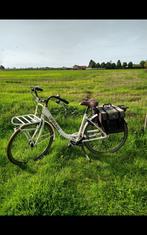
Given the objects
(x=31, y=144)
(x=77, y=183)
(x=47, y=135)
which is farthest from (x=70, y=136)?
(x=77, y=183)

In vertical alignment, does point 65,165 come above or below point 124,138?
below

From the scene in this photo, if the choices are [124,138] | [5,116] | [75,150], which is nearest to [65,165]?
[75,150]

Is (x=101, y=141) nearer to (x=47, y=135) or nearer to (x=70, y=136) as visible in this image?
(x=70, y=136)

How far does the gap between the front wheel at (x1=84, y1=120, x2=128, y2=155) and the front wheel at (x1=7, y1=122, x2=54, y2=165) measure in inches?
31.1

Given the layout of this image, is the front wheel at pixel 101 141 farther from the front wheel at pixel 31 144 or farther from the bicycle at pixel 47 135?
the front wheel at pixel 31 144

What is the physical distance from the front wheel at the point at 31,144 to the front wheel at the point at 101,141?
791 mm

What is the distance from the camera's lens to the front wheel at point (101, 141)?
564 cm

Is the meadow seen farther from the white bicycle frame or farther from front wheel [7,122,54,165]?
the white bicycle frame

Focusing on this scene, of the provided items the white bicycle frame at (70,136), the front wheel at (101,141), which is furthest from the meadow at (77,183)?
the white bicycle frame at (70,136)

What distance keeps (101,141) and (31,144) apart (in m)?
1.63

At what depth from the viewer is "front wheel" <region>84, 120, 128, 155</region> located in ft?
18.5
